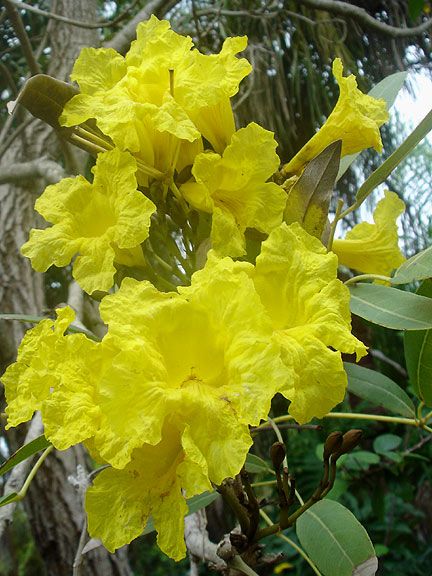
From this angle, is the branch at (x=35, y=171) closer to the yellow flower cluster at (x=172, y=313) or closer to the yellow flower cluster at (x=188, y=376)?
the yellow flower cluster at (x=172, y=313)

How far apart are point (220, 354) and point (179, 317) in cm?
5

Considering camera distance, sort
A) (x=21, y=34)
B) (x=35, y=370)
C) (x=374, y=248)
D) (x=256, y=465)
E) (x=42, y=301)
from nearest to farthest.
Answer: (x=35, y=370), (x=374, y=248), (x=256, y=465), (x=21, y=34), (x=42, y=301)

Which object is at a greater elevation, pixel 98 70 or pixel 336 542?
pixel 98 70

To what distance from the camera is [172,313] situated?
19.2 inches

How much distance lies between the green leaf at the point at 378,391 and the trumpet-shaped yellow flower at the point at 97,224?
0.35m

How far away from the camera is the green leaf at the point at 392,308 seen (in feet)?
1.85

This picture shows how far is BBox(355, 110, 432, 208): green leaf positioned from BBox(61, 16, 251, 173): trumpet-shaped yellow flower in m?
0.17

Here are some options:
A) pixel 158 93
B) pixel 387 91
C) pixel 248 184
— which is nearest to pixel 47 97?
pixel 158 93

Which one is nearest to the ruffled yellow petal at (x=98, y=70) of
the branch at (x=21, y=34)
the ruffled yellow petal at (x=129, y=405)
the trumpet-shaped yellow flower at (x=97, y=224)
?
the trumpet-shaped yellow flower at (x=97, y=224)

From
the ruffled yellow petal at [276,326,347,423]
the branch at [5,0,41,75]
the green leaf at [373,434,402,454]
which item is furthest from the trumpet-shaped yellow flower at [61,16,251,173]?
the green leaf at [373,434,402,454]

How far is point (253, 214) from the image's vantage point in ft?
1.98

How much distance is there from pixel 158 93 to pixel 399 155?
0.88 feet

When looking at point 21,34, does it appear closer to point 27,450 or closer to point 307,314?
point 27,450

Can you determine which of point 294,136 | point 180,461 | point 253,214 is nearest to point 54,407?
point 180,461
